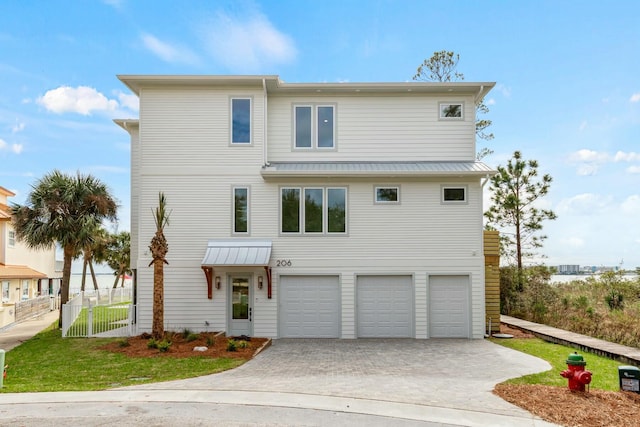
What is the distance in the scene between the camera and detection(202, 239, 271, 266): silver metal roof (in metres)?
14.8

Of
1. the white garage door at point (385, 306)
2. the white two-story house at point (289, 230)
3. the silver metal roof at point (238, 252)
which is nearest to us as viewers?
the silver metal roof at point (238, 252)

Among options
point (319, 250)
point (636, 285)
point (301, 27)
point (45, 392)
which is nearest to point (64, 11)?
point (301, 27)

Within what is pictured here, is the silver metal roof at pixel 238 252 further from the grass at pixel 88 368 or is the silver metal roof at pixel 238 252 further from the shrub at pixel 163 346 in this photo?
the grass at pixel 88 368

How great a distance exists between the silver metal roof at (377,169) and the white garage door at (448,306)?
360 cm

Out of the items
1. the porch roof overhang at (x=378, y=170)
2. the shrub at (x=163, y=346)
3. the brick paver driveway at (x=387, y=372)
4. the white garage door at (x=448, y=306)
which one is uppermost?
the porch roof overhang at (x=378, y=170)

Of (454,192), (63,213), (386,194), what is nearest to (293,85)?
(386,194)

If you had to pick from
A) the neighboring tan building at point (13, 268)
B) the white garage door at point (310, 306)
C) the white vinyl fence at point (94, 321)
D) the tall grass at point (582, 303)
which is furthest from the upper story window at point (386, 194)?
the neighboring tan building at point (13, 268)

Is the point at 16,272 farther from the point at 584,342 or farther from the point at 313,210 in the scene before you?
the point at 584,342

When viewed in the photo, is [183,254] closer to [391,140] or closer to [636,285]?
[391,140]

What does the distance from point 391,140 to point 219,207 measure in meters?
6.38

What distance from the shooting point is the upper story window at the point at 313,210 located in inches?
619

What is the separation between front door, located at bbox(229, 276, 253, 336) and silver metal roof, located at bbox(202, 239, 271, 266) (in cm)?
103

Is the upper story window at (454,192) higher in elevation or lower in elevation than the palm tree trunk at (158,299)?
higher

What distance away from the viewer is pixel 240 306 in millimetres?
15617
